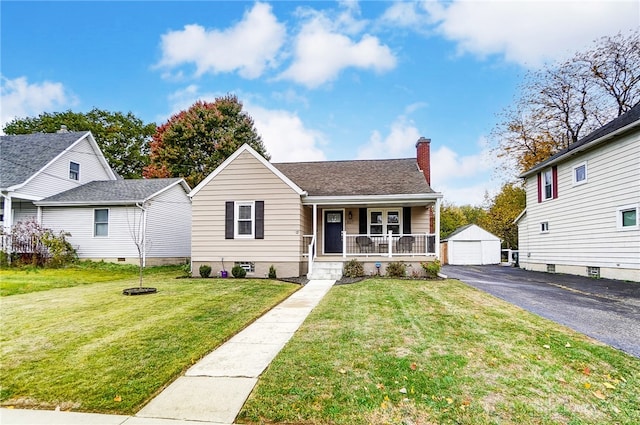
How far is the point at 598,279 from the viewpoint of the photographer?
12102mm

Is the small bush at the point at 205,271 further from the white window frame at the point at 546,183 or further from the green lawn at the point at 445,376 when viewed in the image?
the white window frame at the point at 546,183

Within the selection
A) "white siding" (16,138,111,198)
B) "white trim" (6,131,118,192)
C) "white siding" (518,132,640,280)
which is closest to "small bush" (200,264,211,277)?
"white trim" (6,131,118,192)

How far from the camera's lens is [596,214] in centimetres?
1277

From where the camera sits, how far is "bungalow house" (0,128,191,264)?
16.4 m

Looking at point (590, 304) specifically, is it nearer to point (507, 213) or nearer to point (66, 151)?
point (66, 151)

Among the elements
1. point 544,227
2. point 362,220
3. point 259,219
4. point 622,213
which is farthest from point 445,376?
point 544,227

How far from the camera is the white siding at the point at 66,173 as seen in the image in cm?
1666

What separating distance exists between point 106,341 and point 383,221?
11521 mm

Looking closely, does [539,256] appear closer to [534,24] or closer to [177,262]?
[534,24]

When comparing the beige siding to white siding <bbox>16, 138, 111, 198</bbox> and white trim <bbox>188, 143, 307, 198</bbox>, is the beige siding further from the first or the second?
white siding <bbox>16, 138, 111, 198</bbox>

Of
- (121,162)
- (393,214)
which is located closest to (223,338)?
(393,214)

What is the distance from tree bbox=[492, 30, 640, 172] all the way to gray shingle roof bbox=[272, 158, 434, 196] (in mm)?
12013

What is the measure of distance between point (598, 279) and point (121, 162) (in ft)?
124

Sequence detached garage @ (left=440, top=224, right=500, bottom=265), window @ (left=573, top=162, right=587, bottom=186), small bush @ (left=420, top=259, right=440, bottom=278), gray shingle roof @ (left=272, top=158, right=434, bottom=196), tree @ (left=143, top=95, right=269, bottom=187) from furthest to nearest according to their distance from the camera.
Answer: tree @ (left=143, top=95, right=269, bottom=187)
detached garage @ (left=440, top=224, right=500, bottom=265)
gray shingle roof @ (left=272, top=158, right=434, bottom=196)
window @ (left=573, top=162, right=587, bottom=186)
small bush @ (left=420, top=259, right=440, bottom=278)
